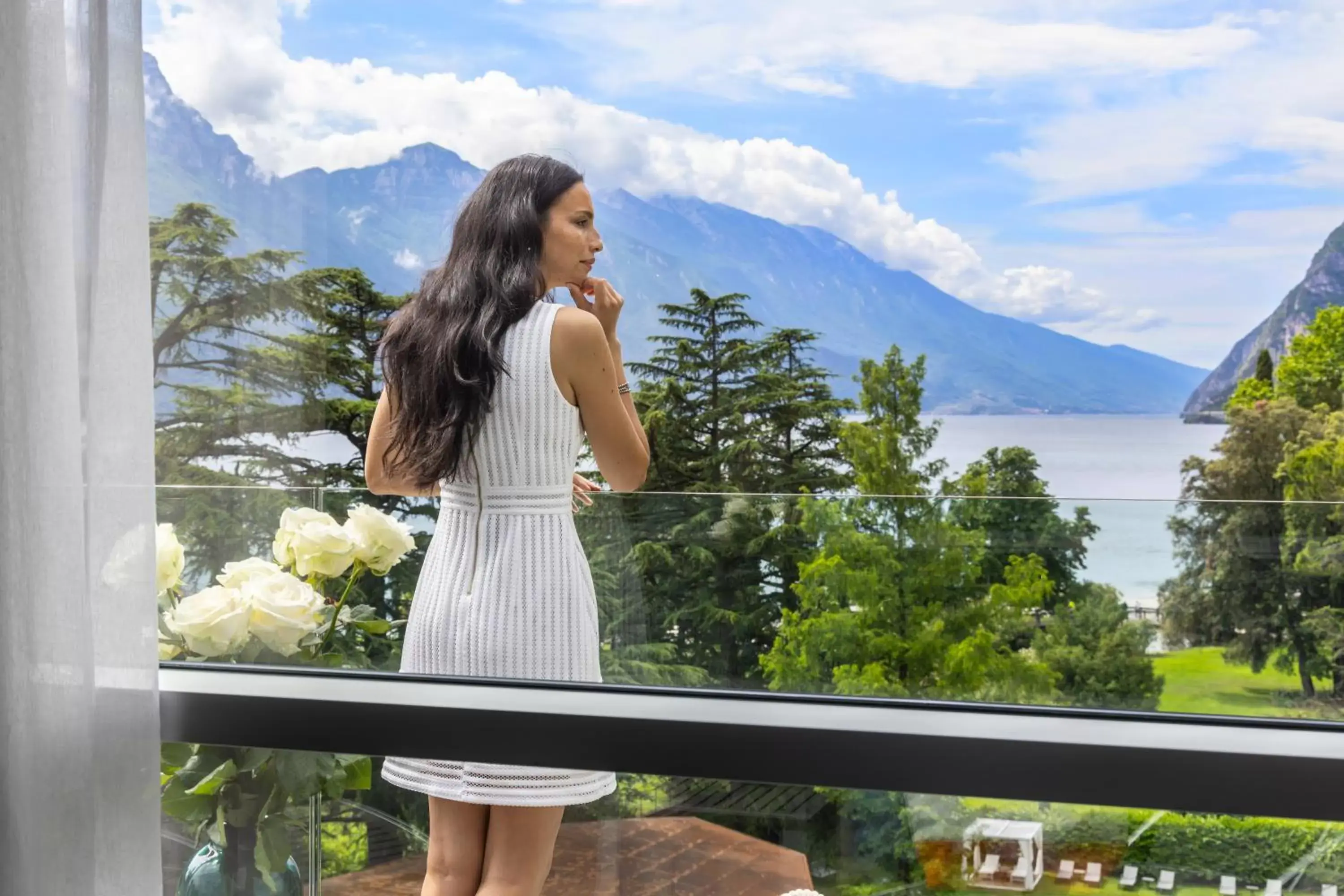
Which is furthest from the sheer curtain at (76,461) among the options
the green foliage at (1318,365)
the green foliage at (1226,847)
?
the green foliage at (1318,365)

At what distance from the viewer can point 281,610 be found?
122cm

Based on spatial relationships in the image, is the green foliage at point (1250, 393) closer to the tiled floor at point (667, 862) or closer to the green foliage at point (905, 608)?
the green foliage at point (905, 608)

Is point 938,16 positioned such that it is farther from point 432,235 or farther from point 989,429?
point 432,235

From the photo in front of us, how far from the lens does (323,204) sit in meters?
2.97

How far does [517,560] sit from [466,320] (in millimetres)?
274

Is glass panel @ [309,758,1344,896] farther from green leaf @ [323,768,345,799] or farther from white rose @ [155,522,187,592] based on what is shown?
white rose @ [155,522,187,592]

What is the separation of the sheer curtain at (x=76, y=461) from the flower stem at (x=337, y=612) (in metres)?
0.33

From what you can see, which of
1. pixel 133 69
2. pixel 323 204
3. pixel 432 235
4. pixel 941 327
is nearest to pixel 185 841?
pixel 133 69

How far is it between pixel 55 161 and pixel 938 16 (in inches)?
107

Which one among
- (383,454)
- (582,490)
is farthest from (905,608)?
(383,454)

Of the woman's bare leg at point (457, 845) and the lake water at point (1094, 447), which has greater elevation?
the lake water at point (1094, 447)

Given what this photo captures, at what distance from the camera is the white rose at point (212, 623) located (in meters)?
1.18

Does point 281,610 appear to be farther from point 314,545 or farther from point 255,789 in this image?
point 255,789

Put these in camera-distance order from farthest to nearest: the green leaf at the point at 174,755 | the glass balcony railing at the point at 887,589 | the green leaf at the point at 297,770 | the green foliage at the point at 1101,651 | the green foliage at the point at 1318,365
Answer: the green foliage at the point at 1318,365 → the green foliage at the point at 1101,651 → the glass balcony railing at the point at 887,589 → the green leaf at the point at 297,770 → the green leaf at the point at 174,755
